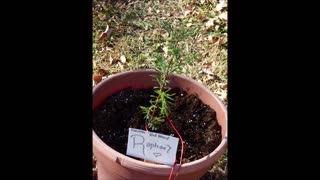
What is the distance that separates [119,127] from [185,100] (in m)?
0.31

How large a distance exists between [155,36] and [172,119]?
1091 millimetres

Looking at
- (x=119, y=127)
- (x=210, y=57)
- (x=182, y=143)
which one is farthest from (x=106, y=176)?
(x=210, y=57)

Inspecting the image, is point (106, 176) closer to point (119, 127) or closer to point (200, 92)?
Answer: point (119, 127)

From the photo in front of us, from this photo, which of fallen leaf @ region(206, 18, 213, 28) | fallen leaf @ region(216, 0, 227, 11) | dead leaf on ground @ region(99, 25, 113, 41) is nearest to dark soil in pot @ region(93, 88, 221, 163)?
dead leaf on ground @ region(99, 25, 113, 41)

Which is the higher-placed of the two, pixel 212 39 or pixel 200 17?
pixel 200 17

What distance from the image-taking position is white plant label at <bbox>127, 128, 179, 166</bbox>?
1.51 metres

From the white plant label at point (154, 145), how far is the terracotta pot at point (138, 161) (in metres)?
0.04

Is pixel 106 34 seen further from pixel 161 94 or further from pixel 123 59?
pixel 161 94

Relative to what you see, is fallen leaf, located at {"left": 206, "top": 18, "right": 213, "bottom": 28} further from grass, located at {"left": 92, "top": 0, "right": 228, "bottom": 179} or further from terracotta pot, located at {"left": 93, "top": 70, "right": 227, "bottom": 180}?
terracotta pot, located at {"left": 93, "top": 70, "right": 227, "bottom": 180}

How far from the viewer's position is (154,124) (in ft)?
5.65

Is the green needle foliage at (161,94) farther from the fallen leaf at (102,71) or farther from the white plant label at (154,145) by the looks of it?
the fallen leaf at (102,71)

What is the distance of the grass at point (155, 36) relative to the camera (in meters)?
2.52

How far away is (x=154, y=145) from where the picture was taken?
1.52m

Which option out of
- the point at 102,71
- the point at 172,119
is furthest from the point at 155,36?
the point at 172,119
